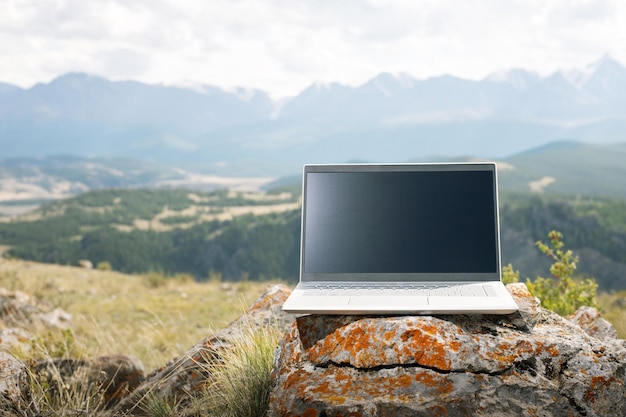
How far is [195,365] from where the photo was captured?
15.4 feet

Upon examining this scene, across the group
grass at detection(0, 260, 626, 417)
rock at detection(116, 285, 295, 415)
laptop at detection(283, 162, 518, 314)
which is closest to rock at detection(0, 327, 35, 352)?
grass at detection(0, 260, 626, 417)

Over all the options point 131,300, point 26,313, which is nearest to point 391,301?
point 26,313

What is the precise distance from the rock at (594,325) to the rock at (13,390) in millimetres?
3748

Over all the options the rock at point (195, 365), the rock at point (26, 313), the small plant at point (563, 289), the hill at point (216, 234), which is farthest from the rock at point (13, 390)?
the hill at point (216, 234)

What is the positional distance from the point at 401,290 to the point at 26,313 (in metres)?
9.18

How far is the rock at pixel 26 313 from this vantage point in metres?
10.5

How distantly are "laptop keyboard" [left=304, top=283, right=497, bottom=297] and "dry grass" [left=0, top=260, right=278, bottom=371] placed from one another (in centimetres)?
515

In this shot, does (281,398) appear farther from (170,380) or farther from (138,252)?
(138,252)

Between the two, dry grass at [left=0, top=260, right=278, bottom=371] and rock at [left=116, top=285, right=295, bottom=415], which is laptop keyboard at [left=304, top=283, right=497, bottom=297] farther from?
dry grass at [left=0, top=260, right=278, bottom=371]

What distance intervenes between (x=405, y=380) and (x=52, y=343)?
18.0 feet

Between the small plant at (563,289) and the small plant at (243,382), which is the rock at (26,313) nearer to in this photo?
the small plant at (243,382)

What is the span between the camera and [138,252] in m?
78.4

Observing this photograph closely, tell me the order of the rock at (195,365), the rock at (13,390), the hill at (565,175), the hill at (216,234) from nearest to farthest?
the rock at (13,390) → the rock at (195,365) → the hill at (216,234) → the hill at (565,175)

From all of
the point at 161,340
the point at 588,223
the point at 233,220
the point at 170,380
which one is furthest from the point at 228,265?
the point at 170,380
